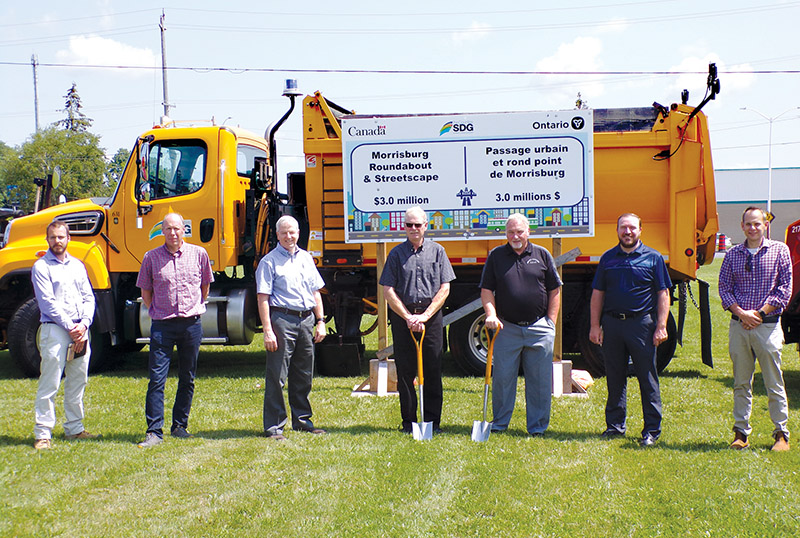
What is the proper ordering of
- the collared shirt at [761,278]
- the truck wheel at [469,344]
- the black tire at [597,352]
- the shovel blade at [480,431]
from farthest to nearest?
the truck wheel at [469,344]
the black tire at [597,352]
the shovel blade at [480,431]
the collared shirt at [761,278]

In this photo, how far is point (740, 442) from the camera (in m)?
5.85

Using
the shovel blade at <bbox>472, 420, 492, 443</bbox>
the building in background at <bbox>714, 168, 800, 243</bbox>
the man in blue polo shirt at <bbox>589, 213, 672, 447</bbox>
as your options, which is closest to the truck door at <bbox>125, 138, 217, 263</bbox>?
the shovel blade at <bbox>472, 420, 492, 443</bbox>

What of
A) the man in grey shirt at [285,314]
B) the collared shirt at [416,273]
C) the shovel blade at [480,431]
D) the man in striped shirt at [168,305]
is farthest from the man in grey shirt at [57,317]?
the shovel blade at [480,431]

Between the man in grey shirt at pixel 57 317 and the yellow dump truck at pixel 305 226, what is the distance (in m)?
2.57

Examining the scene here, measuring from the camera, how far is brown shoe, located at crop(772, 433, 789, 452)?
5766mm

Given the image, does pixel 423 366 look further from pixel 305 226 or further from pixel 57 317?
pixel 305 226

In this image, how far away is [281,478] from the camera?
17.3 feet

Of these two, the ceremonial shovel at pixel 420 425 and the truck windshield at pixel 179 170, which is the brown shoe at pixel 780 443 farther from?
the truck windshield at pixel 179 170

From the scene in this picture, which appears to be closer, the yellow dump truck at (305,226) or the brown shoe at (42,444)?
the brown shoe at (42,444)

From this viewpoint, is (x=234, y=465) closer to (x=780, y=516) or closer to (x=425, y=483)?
(x=425, y=483)

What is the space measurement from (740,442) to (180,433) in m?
4.36

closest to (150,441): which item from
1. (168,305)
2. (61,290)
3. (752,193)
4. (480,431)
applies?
(168,305)

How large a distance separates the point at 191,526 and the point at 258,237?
5533 mm

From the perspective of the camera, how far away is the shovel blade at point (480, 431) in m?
6.17
